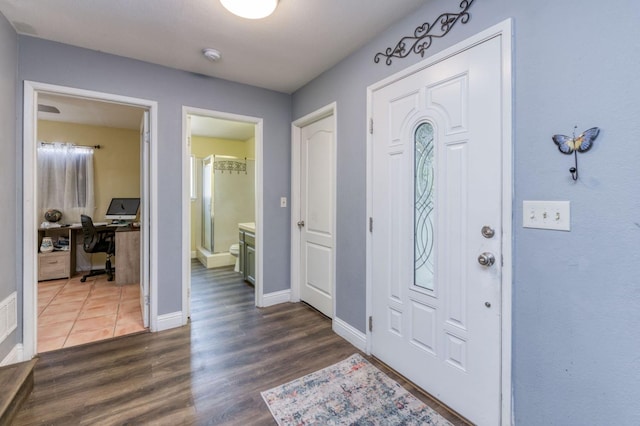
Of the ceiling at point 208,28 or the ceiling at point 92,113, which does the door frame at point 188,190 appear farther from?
the ceiling at point 92,113

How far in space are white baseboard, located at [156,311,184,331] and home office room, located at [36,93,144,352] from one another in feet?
2.81

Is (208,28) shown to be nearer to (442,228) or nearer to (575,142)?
(442,228)

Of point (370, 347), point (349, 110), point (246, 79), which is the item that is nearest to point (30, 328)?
point (370, 347)

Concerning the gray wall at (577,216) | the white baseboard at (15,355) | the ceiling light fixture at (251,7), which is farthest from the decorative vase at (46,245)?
the gray wall at (577,216)

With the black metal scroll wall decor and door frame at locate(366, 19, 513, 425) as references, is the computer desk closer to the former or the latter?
the black metal scroll wall decor

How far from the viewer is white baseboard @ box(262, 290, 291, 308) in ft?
10.3

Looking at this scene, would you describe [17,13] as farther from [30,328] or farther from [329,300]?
[329,300]

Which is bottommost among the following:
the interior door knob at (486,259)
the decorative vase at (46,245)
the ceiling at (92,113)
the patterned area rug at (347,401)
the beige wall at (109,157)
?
the patterned area rug at (347,401)

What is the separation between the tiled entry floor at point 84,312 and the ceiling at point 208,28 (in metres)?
2.45

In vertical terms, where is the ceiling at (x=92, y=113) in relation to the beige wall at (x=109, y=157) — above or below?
above

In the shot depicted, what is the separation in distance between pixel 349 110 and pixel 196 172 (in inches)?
163

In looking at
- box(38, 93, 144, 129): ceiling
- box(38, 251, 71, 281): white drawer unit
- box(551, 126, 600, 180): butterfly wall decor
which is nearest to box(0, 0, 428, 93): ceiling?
box(551, 126, 600, 180): butterfly wall decor

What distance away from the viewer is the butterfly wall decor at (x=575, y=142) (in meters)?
1.11

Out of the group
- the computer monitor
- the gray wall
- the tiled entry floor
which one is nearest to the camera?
the gray wall
